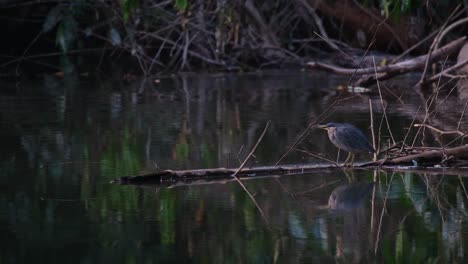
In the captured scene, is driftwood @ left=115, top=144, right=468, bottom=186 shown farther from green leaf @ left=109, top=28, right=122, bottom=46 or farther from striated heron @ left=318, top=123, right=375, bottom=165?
green leaf @ left=109, top=28, right=122, bottom=46

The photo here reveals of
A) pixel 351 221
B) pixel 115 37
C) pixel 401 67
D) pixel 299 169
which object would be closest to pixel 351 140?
pixel 299 169

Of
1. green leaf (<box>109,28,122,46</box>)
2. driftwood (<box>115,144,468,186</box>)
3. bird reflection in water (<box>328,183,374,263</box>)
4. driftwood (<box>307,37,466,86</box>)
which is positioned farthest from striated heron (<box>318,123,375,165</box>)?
green leaf (<box>109,28,122,46</box>)

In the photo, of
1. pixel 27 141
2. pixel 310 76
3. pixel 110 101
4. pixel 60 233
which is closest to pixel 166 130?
pixel 27 141

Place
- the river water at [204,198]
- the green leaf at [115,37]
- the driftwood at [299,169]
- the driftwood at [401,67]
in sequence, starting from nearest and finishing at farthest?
the river water at [204,198], the driftwood at [299,169], the driftwood at [401,67], the green leaf at [115,37]

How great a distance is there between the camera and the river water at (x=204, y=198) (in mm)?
4652

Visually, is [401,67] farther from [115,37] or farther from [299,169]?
[299,169]

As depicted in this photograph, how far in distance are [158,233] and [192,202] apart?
72cm

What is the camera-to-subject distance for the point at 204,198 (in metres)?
5.78

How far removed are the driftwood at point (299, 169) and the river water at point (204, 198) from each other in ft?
0.36

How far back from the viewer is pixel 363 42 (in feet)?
51.1

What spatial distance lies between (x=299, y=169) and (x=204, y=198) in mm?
1059

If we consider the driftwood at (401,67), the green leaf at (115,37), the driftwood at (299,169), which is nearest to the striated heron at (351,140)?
the driftwood at (299,169)

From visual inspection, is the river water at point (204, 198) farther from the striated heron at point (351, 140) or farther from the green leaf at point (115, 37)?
the green leaf at point (115, 37)

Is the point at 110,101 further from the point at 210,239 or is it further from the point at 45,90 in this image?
the point at 210,239
